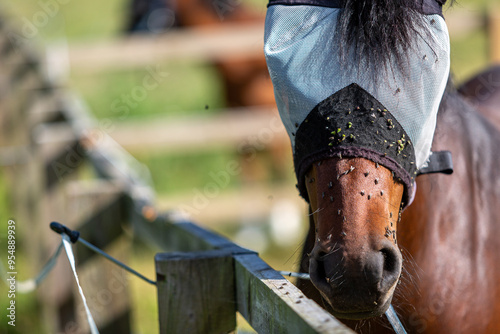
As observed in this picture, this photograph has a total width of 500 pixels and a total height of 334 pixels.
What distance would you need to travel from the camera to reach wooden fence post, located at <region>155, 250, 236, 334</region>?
1676 millimetres

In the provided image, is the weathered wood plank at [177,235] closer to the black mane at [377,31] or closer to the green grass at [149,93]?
the black mane at [377,31]

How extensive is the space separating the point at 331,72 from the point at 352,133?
0.18 meters

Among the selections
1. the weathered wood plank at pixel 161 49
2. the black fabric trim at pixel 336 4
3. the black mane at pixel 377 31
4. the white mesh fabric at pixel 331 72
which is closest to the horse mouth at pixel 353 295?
the white mesh fabric at pixel 331 72

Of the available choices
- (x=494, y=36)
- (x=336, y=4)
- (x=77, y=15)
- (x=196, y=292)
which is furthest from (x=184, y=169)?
(x=77, y=15)

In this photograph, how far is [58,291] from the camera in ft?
10.0

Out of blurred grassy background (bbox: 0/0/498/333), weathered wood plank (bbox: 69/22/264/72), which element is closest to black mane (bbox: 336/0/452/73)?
blurred grassy background (bbox: 0/0/498/333)

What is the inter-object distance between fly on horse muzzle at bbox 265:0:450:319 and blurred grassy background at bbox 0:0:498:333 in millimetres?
381

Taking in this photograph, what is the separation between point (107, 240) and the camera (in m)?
2.78

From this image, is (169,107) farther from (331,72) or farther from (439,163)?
(331,72)

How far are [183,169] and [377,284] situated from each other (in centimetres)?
685

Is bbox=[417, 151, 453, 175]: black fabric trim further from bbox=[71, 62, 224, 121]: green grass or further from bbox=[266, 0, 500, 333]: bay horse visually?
bbox=[71, 62, 224, 121]: green grass

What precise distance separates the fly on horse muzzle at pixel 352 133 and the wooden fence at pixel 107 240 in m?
0.17

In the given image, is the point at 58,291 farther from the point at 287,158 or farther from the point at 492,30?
the point at 492,30

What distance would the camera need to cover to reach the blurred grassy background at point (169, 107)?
16.3 feet
